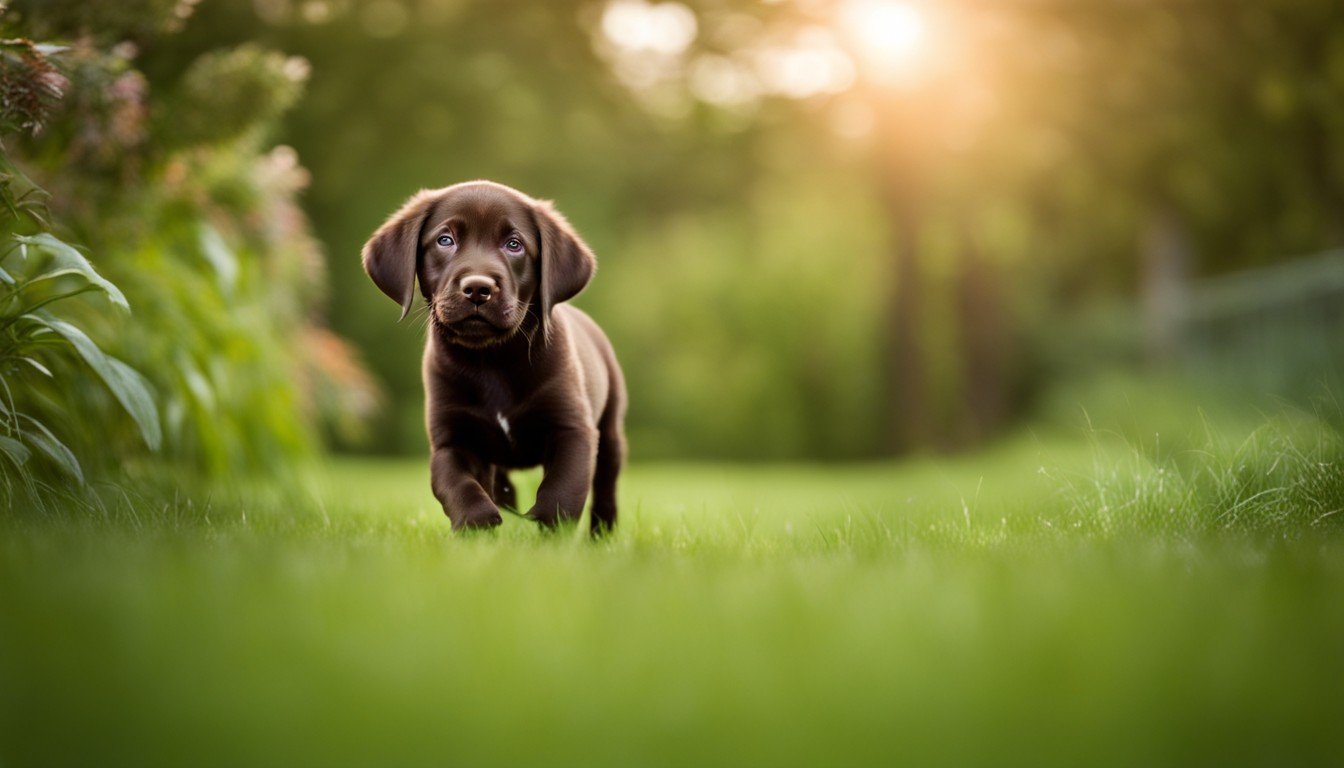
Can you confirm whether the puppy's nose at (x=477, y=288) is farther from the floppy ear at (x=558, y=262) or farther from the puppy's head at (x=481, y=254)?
the floppy ear at (x=558, y=262)

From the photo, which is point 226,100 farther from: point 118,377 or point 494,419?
point 494,419

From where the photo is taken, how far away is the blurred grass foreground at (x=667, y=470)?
1.52 m

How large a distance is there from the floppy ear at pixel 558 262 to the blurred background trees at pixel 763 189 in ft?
5.26

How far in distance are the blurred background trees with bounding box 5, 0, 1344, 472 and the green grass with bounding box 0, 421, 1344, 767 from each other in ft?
6.97

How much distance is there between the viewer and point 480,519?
3088 mm

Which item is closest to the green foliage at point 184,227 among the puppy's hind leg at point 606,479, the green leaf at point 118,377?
the green leaf at point 118,377

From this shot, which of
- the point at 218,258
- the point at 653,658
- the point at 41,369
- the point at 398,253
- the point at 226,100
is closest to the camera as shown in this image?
the point at 653,658

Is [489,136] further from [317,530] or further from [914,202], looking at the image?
[317,530]

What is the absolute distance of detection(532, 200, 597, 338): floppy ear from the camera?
11.2ft

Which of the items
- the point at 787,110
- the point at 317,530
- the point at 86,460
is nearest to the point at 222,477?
the point at 86,460

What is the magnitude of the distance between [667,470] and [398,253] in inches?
342

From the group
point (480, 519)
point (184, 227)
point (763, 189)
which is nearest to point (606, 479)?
point (480, 519)

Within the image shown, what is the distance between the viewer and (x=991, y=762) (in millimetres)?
1457

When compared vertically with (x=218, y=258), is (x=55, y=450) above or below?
below
